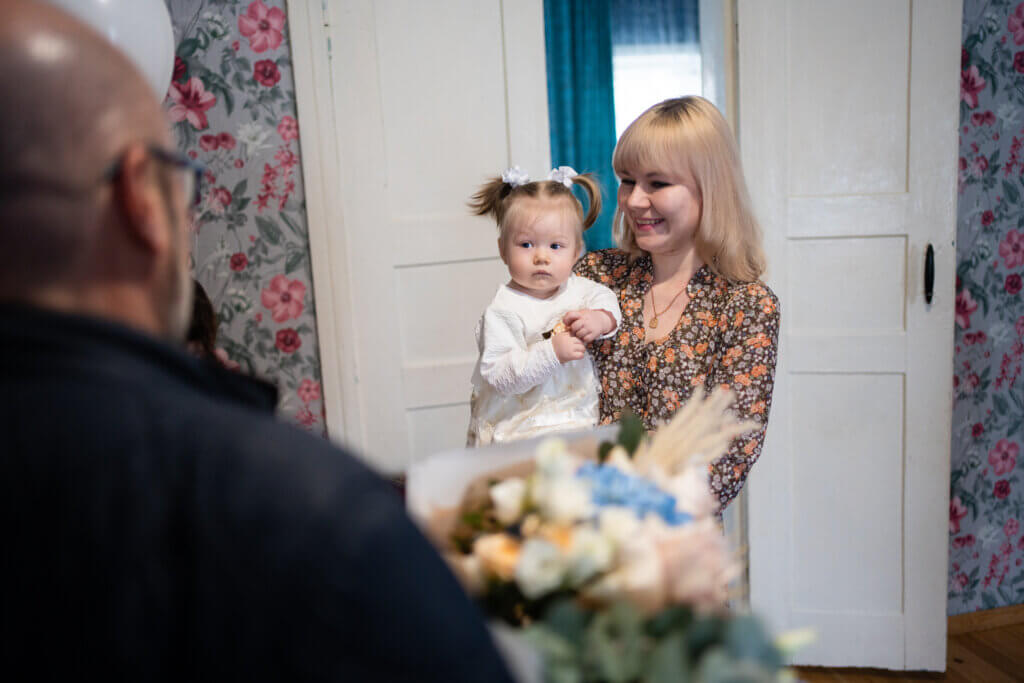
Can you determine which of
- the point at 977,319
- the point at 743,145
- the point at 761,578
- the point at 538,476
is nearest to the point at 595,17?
the point at 743,145

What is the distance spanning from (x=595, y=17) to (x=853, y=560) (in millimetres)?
3563

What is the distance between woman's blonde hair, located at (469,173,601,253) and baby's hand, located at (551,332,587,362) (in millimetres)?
269

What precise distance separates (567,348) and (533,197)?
35 centimetres

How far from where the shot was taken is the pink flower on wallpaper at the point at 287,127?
2385 mm

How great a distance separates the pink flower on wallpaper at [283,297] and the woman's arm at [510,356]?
1081 mm

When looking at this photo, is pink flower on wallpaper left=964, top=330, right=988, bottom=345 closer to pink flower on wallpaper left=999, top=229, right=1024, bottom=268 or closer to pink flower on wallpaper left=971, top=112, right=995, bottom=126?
pink flower on wallpaper left=999, top=229, right=1024, bottom=268

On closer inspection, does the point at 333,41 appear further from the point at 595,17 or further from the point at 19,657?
the point at 595,17

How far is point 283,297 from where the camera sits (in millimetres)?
2459

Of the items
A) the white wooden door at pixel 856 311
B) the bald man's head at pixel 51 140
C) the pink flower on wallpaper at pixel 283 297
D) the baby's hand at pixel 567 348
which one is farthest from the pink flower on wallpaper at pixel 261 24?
the bald man's head at pixel 51 140

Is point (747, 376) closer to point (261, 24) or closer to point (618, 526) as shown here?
point (618, 526)

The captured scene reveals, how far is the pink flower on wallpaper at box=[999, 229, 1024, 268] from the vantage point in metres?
2.52

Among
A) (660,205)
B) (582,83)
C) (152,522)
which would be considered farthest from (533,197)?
(582,83)

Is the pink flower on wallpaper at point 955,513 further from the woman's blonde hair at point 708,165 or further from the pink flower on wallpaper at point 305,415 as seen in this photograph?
the pink flower on wallpaper at point 305,415

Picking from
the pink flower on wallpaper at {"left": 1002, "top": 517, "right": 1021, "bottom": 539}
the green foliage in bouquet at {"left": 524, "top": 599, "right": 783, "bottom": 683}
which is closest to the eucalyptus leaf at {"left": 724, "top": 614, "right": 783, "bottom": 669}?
the green foliage in bouquet at {"left": 524, "top": 599, "right": 783, "bottom": 683}
